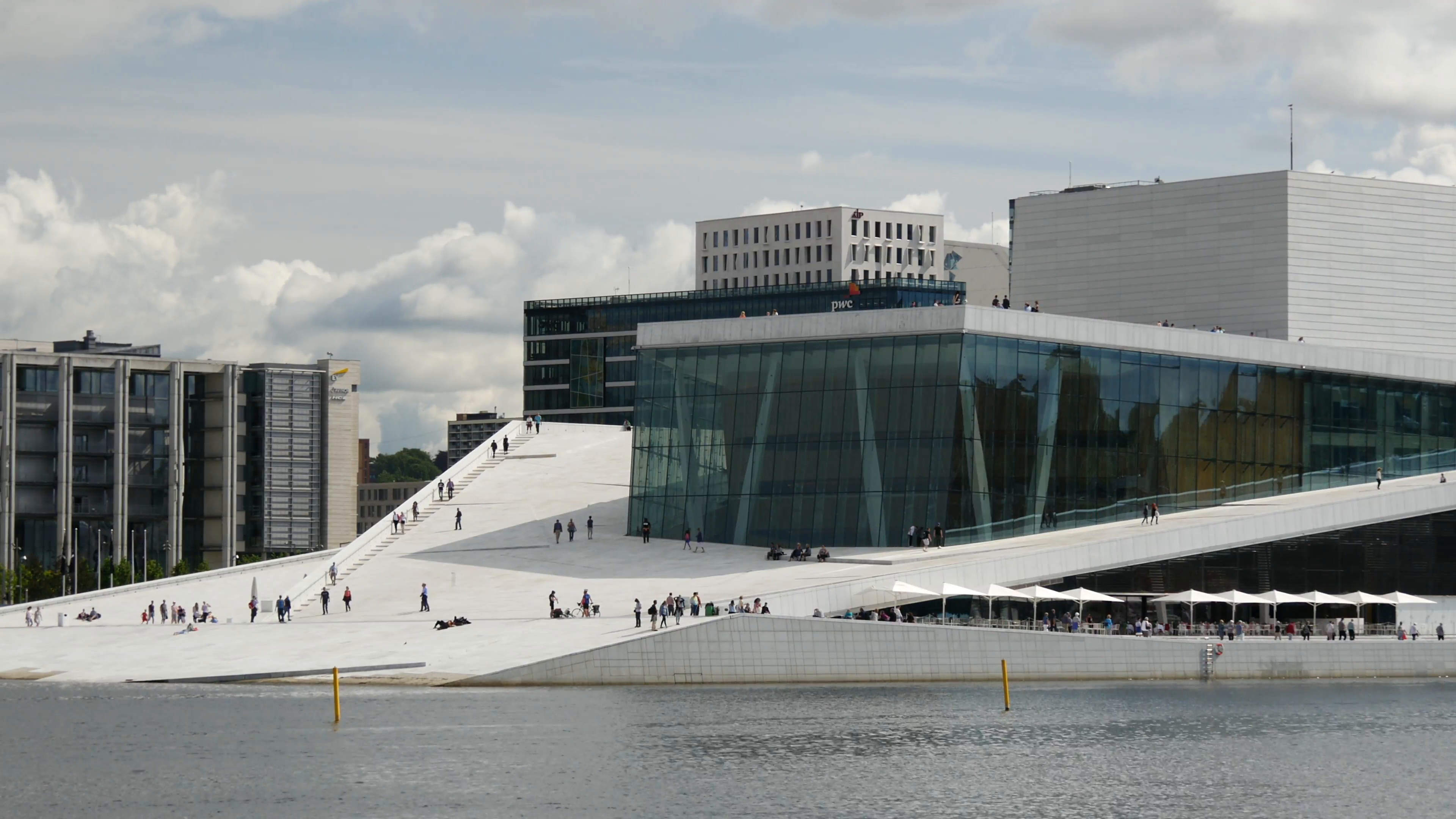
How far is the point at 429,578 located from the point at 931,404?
1788cm

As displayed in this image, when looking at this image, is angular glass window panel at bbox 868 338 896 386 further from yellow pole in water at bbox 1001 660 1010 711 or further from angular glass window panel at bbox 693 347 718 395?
yellow pole in water at bbox 1001 660 1010 711

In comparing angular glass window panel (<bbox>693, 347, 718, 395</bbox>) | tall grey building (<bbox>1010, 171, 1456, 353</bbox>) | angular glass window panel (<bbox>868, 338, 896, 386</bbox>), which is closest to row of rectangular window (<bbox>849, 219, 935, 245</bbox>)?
tall grey building (<bbox>1010, 171, 1456, 353</bbox>)

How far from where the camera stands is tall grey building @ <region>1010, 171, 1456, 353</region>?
9050cm

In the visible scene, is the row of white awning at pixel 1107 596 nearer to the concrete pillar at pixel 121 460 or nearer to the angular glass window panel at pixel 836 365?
the angular glass window panel at pixel 836 365

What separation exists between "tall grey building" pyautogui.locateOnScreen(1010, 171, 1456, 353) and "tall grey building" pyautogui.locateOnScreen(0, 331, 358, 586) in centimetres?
6630

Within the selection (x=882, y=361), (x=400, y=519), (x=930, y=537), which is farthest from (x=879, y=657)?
(x=400, y=519)

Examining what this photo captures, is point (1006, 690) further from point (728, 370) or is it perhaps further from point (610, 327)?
point (610, 327)

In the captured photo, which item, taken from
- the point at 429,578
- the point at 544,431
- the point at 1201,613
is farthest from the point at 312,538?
the point at 1201,613

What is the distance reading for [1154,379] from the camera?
75438 mm

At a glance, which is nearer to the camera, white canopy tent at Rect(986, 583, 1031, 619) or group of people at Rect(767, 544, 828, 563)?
white canopy tent at Rect(986, 583, 1031, 619)

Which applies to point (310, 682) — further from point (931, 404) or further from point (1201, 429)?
point (1201, 429)

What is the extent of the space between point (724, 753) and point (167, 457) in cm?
10469

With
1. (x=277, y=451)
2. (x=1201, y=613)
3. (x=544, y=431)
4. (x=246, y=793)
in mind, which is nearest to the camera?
(x=246, y=793)

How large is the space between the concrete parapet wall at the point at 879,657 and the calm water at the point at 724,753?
972mm
